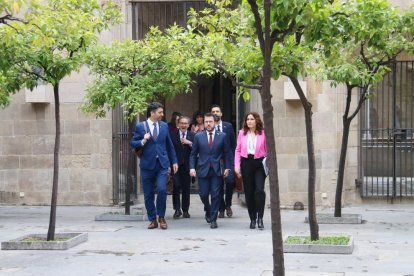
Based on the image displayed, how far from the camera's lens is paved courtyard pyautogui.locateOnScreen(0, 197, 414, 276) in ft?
26.2

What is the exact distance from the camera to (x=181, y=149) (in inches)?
514

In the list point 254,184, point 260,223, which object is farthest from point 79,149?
point 260,223

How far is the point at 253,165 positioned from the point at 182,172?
205 cm

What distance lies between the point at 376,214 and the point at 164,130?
4.33m

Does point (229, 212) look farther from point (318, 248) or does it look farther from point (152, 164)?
point (318, 248)

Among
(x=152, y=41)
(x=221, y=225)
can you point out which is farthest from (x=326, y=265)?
(x=152, y=41)

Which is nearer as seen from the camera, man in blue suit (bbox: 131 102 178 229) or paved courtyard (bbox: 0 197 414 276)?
paved courtyard (bbox: 0 197 414 276)

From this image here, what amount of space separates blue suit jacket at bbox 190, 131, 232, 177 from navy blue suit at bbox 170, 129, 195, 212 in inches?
42.5

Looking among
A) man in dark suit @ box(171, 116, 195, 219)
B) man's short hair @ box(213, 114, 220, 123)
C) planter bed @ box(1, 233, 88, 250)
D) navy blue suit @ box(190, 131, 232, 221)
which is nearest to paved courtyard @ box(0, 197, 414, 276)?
planter bed @ box(1, 233, 88, 250)

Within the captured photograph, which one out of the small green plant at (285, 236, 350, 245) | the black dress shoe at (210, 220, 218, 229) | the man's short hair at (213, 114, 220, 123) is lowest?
the black dress shoe at (210, 220, 218, 229)

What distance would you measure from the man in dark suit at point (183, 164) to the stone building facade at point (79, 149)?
2.09 metres

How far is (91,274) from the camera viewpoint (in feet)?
25.4

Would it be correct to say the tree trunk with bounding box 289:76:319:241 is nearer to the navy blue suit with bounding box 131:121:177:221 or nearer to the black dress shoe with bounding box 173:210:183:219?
the navy blue suit with bounding box 131:121:177:221

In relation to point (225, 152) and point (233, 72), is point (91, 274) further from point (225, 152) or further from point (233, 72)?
point (225, 152)
